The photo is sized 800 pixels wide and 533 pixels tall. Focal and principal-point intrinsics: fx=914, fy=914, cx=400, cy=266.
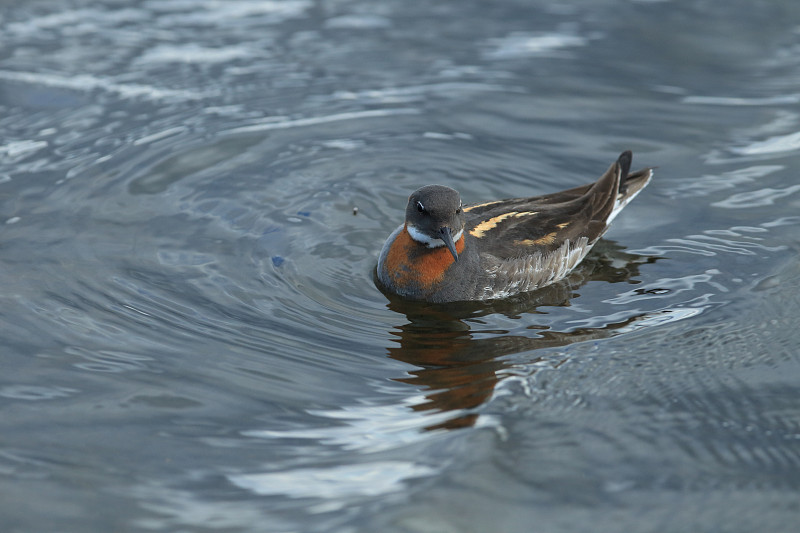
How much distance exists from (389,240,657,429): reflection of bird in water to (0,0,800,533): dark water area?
1.4 inches

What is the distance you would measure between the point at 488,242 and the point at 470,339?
1.40m

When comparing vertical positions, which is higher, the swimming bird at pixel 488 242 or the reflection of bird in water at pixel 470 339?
the swimming bird at pixel 488 242

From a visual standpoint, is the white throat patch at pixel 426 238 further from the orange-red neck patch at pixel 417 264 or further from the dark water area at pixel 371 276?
the dark water area at pixel 371 276

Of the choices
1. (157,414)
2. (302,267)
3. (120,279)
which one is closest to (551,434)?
(157,414)

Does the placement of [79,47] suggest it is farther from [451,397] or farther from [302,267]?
[451,397]

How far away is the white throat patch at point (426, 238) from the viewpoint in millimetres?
8242

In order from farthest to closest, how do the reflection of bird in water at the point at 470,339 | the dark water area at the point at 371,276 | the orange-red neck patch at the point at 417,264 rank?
1. the orange-red neck patch at the point at 417,264
2. the reflection of bird in water at the point at 470,339
3. the dark water area at the point at 371,276

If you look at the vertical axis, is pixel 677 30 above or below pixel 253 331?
above

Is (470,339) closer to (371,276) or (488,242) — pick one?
(488,242)

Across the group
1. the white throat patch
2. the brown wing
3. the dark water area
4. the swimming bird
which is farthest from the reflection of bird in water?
the white throat patch

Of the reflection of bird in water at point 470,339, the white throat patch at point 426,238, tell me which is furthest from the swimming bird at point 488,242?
the reflection of bird in water at point 470,339

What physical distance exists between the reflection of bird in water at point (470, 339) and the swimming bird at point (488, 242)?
156 mm

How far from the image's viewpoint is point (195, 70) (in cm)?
1294

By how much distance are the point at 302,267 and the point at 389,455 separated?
10.7 feet
